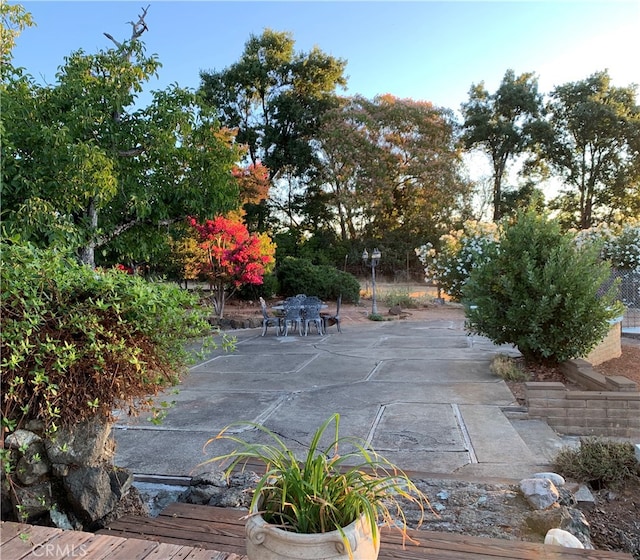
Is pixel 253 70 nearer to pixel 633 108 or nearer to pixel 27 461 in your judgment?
pixel 633 108

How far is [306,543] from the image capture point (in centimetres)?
128

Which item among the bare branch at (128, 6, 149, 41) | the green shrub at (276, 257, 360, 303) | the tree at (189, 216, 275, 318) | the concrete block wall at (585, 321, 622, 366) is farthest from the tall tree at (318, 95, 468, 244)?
the concrete block wall at (585, 321, 622, 366)

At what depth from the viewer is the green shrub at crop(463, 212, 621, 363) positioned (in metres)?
5.35

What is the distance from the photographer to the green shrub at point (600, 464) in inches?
115

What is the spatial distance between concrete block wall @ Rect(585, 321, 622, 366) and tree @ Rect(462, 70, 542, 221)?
17.5 metres

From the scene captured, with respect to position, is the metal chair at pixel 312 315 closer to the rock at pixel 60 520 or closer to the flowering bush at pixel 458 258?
the flowering bush at pixel 458 258

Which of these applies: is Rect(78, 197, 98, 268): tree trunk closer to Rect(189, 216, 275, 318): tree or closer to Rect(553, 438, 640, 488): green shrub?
Rect(189, 216, 275, 318): tree

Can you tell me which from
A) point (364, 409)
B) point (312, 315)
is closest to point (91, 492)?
point (364, 409)

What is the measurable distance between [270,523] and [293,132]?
2175cm

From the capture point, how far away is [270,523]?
1.39 m

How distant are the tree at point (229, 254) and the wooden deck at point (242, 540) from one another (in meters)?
9.82

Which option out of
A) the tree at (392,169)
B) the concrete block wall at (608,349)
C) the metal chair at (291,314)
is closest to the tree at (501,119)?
the tree at (392,169)

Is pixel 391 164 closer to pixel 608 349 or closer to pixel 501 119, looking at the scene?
pixel 501 119

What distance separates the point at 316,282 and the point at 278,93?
10.3 m
